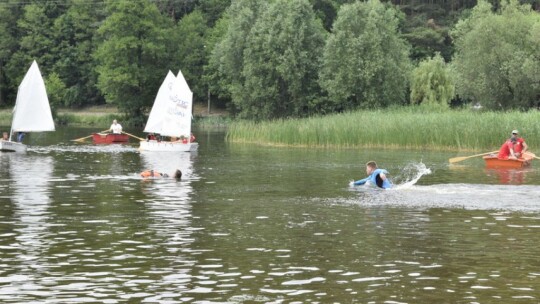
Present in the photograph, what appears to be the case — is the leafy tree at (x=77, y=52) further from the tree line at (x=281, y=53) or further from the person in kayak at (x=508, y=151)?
the person in kayak at (x=508, y=151)

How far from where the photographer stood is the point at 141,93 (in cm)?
11675

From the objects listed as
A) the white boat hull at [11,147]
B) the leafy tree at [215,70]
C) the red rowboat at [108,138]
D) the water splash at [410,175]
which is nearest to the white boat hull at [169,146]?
the white boat hull at [11,147]

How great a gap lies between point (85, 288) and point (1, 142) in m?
44.2

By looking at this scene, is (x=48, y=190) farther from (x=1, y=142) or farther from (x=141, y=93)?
(x=141, y=93)

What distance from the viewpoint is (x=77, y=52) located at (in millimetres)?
136875

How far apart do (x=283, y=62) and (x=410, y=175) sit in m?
52.9

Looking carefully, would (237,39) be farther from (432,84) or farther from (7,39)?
(7,39)

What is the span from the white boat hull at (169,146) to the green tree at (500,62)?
25295mm

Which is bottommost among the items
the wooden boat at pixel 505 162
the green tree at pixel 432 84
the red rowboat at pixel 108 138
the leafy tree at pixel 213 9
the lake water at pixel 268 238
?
the lake water at pixel 268 238

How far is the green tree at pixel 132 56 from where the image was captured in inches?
4528

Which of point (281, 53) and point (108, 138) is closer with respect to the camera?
point (108, 138)

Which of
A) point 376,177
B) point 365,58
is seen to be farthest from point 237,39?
point 376,177

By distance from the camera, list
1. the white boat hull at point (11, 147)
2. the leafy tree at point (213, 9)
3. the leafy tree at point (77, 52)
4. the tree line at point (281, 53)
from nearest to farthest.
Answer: the white boat hull at point (11, 147)
the tree line at point (281, 53)
the leafy tree at point (77, 52)
the leafy tree at point (213, 9)

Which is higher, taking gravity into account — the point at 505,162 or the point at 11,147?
the point at 11,147
